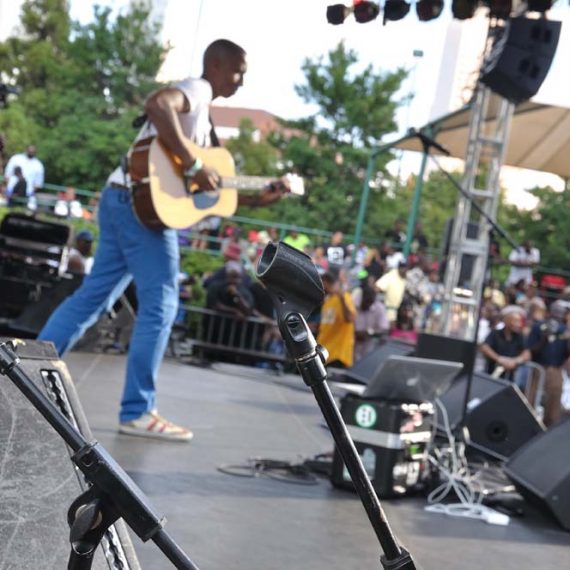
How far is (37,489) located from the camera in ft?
7.11

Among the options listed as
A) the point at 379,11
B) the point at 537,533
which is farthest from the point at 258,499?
the point at 379,11

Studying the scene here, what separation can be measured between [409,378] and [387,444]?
380 millimetres

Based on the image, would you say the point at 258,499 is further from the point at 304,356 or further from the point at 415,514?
the point at 304,356

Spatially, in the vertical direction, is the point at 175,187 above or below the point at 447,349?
above

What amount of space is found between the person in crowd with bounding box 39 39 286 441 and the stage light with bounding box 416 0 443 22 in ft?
10.3

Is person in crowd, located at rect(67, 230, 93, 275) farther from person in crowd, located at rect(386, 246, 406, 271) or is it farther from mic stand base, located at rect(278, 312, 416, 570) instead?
mic stand base, located at rect(278, 312, 416, 570)

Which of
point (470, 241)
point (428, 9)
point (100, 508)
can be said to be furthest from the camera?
point (470, 241)

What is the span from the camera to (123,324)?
31.7 feet

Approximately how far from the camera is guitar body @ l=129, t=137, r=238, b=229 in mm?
4586

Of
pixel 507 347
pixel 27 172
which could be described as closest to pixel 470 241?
pixel 507 347

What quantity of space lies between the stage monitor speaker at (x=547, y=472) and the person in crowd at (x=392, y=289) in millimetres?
8934

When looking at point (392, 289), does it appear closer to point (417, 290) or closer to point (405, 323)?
point (417, 290)

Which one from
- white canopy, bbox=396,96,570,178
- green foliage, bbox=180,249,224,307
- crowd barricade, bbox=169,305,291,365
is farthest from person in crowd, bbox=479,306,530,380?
green foliage, bbox=180,249,224,307

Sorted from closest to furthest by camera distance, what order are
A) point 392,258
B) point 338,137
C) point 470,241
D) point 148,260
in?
1. point 148,260
2. point 470,241
3. point 392,258
4. point 338,137
